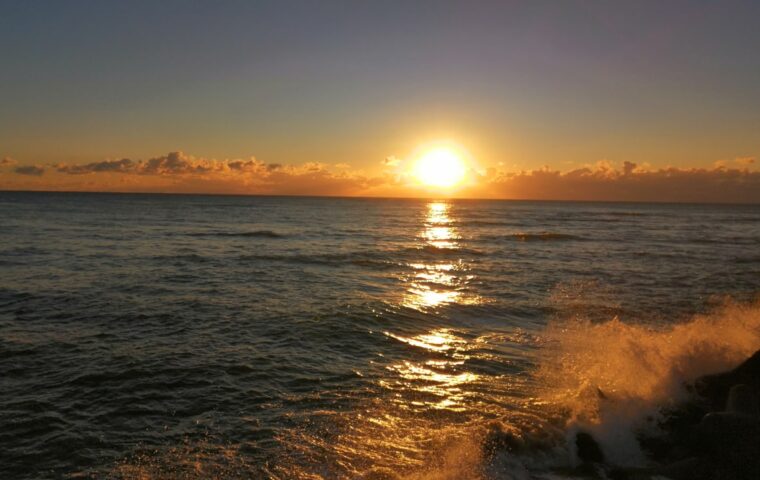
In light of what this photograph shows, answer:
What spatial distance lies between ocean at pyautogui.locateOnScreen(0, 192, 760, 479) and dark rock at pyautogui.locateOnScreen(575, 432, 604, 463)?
22 cm

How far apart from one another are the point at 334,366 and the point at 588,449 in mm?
6857

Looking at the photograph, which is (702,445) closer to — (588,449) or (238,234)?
(588,449)

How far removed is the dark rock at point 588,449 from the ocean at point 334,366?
22 centimetres

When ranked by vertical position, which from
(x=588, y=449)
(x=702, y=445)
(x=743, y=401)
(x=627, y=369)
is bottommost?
(x=588, y=449)

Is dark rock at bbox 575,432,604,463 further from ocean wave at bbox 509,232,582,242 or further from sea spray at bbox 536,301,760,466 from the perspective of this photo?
ocean wave at bbox 509,232,582,242

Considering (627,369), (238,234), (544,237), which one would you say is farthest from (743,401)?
(544,237)

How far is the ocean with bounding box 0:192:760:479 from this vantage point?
888cm

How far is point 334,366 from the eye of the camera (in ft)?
44.4

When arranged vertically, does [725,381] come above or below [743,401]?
below

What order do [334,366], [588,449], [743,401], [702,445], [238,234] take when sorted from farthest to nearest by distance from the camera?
1. [238,234]
2. [334,366]
3. [743,401]
4. [588,449]
5. [702,445]

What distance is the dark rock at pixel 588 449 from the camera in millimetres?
8805

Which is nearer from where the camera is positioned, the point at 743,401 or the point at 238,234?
the point at 743,401

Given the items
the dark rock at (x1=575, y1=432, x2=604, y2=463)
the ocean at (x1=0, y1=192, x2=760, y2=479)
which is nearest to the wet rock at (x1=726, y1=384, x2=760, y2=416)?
the ocean at (x1=0, y1=192, x2=760, y2=479)

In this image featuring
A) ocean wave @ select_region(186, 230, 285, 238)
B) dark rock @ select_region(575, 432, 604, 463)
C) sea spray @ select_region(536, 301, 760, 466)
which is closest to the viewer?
dark rock @ select_region(575, 432, 604, 463)
